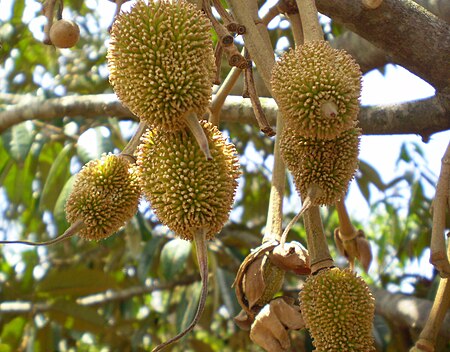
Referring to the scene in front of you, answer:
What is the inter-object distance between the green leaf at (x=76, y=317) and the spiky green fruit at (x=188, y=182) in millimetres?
1469

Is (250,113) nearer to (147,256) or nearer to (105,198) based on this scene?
(105,198)

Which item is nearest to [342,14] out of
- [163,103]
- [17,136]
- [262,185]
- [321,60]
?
[321,60]

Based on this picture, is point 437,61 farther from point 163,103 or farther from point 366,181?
point 366,181

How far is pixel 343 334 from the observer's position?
3.12ft

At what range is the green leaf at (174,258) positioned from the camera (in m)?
1.95

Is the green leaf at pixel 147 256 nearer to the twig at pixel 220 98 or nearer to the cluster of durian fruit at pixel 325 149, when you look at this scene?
the twig at pixel 220 98

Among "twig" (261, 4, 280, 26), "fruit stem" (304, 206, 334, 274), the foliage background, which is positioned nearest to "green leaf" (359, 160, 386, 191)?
the foliage background

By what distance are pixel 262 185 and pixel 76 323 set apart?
38.9 inches

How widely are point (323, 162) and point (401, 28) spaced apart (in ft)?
1.20

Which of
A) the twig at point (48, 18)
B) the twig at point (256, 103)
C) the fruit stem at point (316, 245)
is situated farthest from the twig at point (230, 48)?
the twig at point (48, 18)

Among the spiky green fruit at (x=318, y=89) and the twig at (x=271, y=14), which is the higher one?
the spiky green fruit at (x=318, y=89)

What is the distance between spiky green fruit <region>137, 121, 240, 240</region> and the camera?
88 centimetres

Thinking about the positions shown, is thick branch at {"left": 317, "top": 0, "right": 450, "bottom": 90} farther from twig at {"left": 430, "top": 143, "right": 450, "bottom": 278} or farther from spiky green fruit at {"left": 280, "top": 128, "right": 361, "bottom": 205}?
spiky green fruit at {"left": 280, "top": 128, "right": 361, "bottom": 205}

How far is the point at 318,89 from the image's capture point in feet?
2.86
